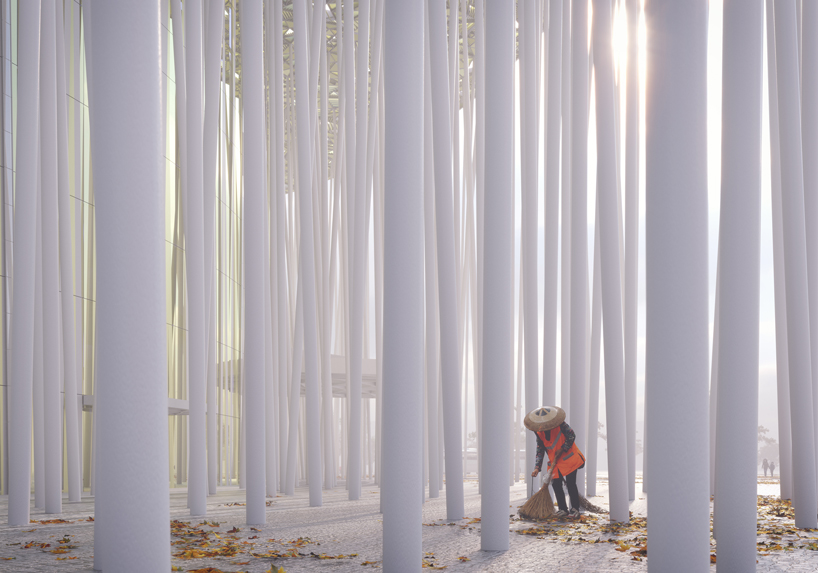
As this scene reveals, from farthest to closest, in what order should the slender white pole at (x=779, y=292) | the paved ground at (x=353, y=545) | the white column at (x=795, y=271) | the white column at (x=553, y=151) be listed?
1. the white column at (x=553, y=151)
2. the slender white pole at (x=779, y=292)
3. the white column at (x=795, y=271)
4. the paved ground at (x=353, y=545)

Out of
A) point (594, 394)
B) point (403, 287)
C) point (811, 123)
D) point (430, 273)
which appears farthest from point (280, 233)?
point (403, 287)

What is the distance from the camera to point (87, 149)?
19984 millimetres

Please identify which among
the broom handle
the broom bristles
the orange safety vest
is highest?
the orange safety vest

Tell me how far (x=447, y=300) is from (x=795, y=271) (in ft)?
12.4

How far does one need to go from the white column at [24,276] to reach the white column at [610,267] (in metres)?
6.86

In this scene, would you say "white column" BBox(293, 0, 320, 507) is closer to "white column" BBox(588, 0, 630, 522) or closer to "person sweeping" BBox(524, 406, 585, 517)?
"person sweeping" BBox(524, 406, 585, 517)

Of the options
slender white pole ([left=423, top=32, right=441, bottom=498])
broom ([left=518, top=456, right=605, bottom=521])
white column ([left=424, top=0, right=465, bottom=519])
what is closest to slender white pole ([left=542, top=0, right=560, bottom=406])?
slender white pole ([left=423, top=32, right=441, bottom=498])

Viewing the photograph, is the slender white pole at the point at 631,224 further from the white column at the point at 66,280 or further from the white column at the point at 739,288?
the white column at the point at 66,280

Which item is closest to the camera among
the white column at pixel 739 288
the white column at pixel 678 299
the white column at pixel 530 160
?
the white column at pixel 678 299

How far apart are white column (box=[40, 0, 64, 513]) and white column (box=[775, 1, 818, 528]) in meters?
9.14

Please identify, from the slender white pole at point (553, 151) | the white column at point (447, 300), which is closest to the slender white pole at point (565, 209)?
the slender white pole at point (553, 151)

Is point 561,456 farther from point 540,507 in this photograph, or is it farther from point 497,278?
point 497,278

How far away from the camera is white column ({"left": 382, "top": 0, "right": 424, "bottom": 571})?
521cm

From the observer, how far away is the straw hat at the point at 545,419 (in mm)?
9312
